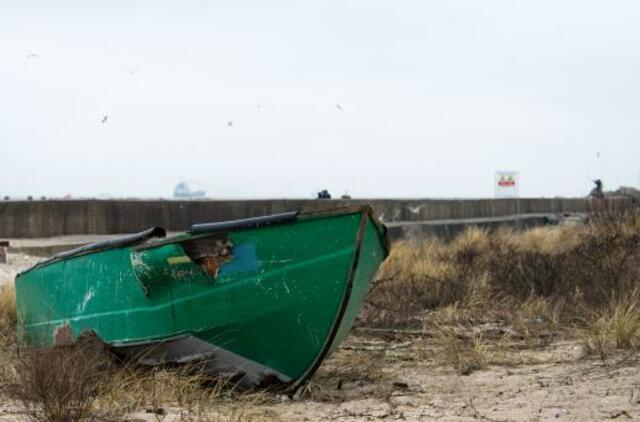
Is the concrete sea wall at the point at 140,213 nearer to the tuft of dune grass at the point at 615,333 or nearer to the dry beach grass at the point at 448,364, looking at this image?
the dry beach grass at the point at 448,364

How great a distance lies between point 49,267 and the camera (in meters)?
7.13

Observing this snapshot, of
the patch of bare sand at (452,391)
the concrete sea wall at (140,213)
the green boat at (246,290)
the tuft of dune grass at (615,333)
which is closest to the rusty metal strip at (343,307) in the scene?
the green boat at (246,290)

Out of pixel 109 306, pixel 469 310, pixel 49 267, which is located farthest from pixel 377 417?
pixel 469 310

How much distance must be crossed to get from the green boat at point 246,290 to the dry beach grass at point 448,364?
0.20 m

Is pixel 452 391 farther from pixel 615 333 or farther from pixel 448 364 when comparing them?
pixel 615 333

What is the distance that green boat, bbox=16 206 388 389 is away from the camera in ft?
19.8

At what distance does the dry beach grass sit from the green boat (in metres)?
0.20

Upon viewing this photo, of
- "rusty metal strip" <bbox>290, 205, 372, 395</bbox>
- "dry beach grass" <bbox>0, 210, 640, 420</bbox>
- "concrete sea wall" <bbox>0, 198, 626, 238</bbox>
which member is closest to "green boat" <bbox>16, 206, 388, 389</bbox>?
"rusty metal strip" <bbox>290, 205, 372, 395</bbox>

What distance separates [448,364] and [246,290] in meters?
1.95

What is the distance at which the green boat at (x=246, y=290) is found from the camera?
19.8 ft

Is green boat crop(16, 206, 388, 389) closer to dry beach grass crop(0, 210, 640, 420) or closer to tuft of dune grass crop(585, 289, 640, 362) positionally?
dry beach grass crop(0, 210, 640, 420)

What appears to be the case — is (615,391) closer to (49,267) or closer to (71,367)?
(71,367)

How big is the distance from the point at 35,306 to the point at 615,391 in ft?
15.1

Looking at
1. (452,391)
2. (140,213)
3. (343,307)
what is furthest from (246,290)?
(140,213)
